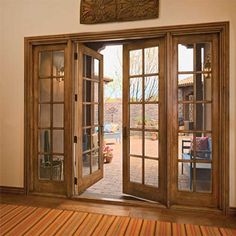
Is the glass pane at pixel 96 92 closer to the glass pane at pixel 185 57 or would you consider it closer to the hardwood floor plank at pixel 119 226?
the glass pane at pixel 185 57

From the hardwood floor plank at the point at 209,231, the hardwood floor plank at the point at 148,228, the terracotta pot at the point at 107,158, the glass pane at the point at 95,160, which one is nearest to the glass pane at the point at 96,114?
the glass pane at the point at 95,160

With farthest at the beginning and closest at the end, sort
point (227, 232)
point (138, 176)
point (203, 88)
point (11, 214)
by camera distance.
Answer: point (138, 176)
point (203, 88)
point (11, 214)
point (227, 232)

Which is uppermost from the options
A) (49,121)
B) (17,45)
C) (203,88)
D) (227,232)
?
(17,45)

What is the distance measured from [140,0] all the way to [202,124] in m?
1.76

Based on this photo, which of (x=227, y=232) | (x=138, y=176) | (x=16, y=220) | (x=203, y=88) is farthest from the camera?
(x=138, y=176)

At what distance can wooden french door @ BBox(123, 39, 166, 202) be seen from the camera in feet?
10.3

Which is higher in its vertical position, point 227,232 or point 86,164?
point 86,164

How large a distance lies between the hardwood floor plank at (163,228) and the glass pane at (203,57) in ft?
6.16

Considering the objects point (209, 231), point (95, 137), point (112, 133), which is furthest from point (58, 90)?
point (112, 133)

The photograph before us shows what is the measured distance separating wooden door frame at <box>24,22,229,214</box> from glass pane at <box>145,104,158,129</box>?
23 cm

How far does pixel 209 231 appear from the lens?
2.50m

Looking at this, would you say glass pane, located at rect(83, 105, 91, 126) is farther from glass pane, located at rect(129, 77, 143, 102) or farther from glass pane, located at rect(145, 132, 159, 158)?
glass pane, located at rect(145, 132, 159, 158)

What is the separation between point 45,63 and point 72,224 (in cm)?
226

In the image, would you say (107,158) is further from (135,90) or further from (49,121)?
(135,90)
